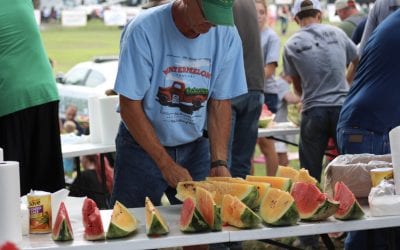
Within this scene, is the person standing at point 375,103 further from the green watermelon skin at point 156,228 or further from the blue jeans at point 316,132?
the blue jeans at point 316,132

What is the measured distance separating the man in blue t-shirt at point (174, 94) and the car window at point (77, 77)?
9.85 m

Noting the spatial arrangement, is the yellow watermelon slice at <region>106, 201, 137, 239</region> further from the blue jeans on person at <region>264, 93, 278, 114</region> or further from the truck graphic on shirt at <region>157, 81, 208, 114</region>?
the blue jeans on person at <region>264, 93, 278, 114</region>

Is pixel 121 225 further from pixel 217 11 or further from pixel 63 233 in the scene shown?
pixel 217 11

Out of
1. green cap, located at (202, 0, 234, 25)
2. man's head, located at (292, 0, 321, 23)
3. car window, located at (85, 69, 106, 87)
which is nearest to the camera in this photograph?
green cap, located at (202, 0, 234, 25)

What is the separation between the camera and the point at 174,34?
421 cm

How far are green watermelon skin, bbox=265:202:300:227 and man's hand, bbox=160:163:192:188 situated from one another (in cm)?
64

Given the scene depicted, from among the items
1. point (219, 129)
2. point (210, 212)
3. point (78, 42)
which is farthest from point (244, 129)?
point (78, 42)

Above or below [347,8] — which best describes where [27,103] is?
above

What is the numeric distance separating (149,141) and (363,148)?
118cm

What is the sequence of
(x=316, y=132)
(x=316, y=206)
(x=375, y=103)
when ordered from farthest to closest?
(x=316, y=132), (x=375, y=103), (x=316, y=206)

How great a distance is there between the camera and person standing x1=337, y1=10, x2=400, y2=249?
4.53m

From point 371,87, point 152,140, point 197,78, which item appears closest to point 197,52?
point 197,78

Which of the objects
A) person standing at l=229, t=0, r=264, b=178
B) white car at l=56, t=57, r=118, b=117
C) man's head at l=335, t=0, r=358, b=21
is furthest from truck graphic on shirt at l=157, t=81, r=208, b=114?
white car at l=56, t=57, r=118, b=117

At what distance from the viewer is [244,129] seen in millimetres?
6797
